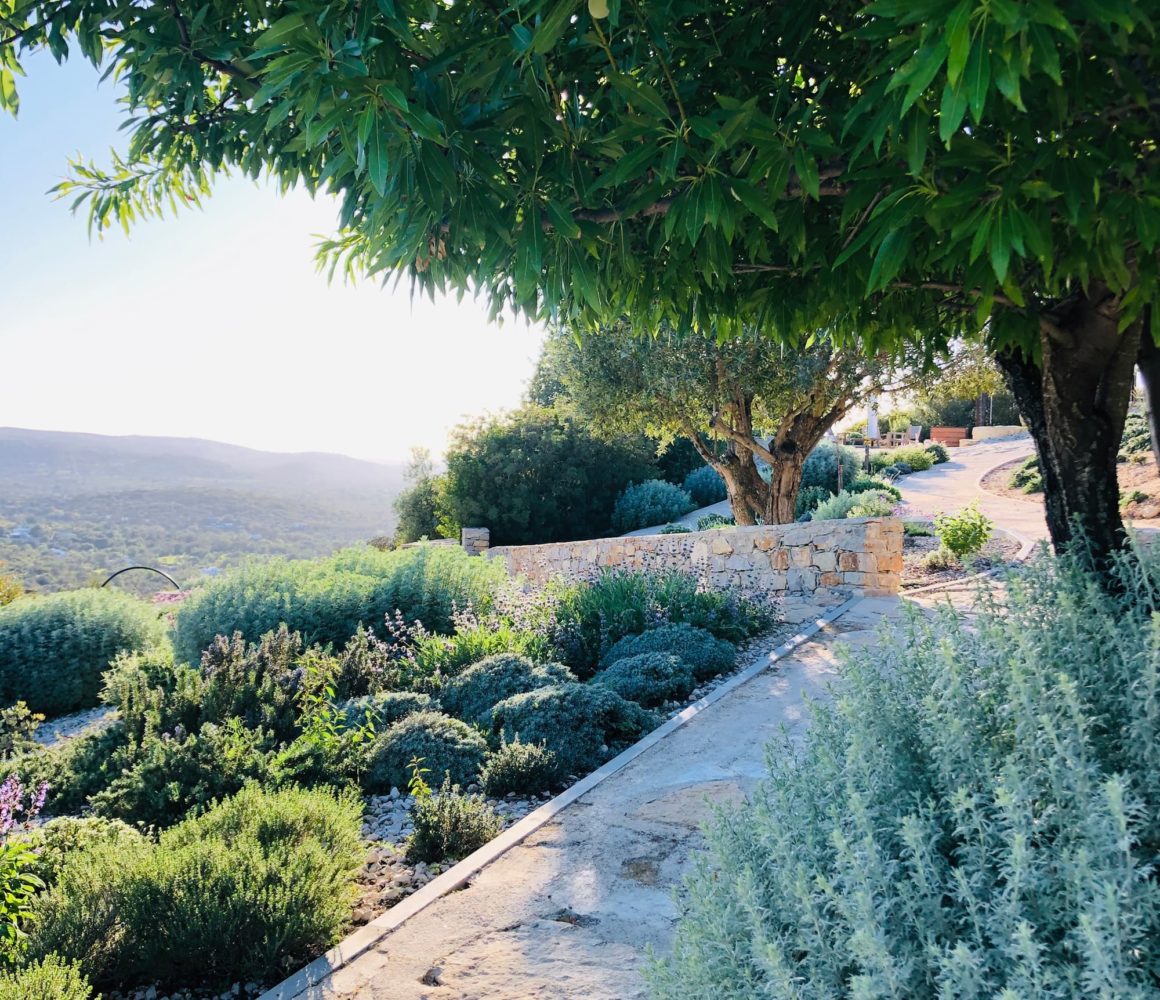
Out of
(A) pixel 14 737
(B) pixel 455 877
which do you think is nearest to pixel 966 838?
(B) pixel 455 877

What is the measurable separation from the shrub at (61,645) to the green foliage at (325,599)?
749 mm

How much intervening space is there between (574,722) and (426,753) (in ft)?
2.79

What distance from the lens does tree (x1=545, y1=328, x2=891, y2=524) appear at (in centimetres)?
1126

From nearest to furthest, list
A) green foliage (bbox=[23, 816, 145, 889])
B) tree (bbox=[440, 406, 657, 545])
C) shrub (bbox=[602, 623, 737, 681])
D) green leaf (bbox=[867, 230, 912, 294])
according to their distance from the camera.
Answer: green leaf (bbox=[867, 230, 912, 294]) → green foliage (bbox=[23, 816, 145, 889]) → shrub (bbox=[602, 623, 737, 681]) → tree (bbox=[440, 406, 657, 545])

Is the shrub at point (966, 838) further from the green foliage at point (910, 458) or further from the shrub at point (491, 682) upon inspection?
the green foliage at point (910, 458)

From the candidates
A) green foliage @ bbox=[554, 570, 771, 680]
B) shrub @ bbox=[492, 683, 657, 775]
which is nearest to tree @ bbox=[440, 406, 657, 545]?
green foliage @ bbox=[554, 570, 771, 680]

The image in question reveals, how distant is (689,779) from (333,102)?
11.4 feet

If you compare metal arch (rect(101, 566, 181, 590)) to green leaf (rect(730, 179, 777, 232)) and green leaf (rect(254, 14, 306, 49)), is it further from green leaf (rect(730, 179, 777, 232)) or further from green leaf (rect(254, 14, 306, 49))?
green leaf (rect(730, 179, 777, 232))

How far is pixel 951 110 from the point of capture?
3.74 ft

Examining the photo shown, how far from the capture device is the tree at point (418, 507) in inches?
832

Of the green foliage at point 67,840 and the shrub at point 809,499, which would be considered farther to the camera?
the shrub at point 809,499

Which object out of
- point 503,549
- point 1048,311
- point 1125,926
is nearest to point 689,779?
point 1048,311

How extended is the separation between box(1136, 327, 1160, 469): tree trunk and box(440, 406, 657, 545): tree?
52.6 feet

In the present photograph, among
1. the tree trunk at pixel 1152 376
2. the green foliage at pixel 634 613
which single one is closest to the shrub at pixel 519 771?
the green foliage at pixel 634 613
